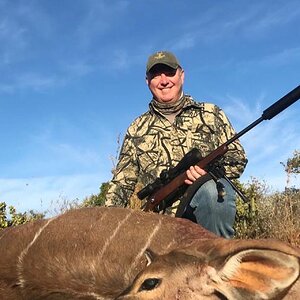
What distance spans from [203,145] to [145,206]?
1002mm

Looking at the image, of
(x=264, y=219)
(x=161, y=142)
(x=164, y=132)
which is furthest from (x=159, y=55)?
(x=264, y=219)

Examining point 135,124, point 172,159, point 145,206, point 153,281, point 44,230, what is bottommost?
point 153,281

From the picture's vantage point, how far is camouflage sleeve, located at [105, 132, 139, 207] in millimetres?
7109

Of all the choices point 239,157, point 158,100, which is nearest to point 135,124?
point 158,100

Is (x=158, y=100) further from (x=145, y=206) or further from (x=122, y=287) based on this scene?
(x=122, y=287)

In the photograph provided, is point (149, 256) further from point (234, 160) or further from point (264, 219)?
point (264, 219)

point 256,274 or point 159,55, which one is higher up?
point 159,55

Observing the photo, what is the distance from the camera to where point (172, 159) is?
7121mm

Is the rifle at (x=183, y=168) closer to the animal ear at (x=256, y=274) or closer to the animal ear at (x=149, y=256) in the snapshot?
the animal ear at (x=149, y=256)

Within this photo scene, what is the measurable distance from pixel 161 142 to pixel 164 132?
13 centimetres

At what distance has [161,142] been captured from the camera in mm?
7215

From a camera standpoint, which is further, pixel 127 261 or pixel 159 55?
pixel 159 55

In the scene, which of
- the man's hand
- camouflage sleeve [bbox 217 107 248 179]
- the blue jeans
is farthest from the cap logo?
the blue jeans

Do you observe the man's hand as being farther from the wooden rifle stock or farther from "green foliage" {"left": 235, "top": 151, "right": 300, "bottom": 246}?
"green foliage" {"left": 235, "top": 151, "right": 300, "bottom": 246}
